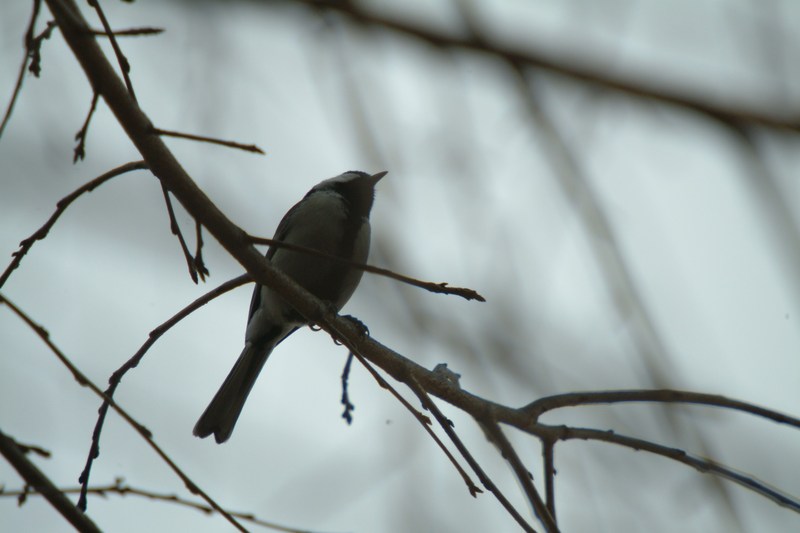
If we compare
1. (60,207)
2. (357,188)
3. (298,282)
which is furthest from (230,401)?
(60,207)

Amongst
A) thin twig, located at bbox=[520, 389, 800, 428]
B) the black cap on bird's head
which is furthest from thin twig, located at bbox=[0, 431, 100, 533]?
the black cap on bird's head

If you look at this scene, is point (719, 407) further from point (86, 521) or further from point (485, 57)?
point (86, 521)

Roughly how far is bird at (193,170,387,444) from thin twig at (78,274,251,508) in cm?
168

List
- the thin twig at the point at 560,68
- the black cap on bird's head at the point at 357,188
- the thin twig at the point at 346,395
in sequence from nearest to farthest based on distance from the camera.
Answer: the thin twig at the point at 560,68 < the thin twig at the point at 346,395 < the black cap on bird's head at the point at 357,188

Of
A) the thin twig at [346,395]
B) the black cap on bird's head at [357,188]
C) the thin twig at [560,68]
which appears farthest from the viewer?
the black cap on bird's head at [357,188]

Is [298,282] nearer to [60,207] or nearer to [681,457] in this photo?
[60,207]

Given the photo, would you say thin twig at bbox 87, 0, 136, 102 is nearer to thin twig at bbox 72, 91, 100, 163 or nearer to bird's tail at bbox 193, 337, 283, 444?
thin twig at bbox 72, 91, 100, 163

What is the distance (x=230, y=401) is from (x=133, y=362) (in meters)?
1.75

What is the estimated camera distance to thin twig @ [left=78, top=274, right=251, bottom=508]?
82.0 inches

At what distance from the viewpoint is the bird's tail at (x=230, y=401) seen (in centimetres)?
384

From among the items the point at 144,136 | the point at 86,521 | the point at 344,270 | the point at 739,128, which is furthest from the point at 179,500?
the point at 344,270

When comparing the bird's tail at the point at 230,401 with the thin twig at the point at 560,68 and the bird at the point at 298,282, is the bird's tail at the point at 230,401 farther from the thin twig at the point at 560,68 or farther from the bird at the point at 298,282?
the thin twig at the point at 560,68

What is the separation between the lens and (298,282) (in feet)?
13.8

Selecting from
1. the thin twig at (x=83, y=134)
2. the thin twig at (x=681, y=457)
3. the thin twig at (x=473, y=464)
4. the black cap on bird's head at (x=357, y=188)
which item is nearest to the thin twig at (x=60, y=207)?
the thin twig at (x=83, y=134)
